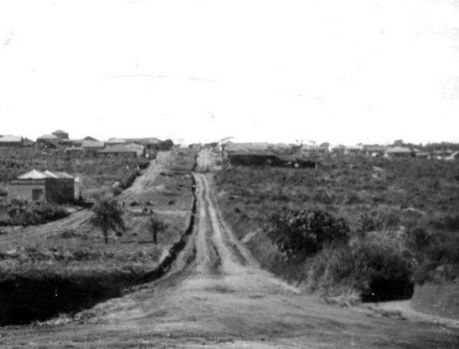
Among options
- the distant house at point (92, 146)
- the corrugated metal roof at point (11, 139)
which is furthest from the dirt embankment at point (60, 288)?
the corrugated metal roof at point (11, 139)

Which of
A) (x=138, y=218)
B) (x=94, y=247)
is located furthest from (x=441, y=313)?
(x=138, y=218)

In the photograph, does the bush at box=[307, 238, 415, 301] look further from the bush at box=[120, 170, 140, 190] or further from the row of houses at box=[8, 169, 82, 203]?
the bush at box=[120, 170, 140, 190]

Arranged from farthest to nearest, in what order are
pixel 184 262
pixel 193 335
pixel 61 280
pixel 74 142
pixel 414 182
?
pixel 74 142, pixel 414 182, pixel 184 262, pixel 61 280, pixel 193 335

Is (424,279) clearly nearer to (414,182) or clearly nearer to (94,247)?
(94,247)

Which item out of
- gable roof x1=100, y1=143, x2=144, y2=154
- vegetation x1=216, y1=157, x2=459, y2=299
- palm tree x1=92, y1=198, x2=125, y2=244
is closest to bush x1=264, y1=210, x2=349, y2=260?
vegetation x1=216, y1=157, x2=459, y2=299

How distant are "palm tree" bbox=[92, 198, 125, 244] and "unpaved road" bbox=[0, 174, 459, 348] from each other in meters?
12.2

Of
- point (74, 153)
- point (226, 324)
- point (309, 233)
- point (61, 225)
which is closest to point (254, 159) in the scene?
point (74, 153)

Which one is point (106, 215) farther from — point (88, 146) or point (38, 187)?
point (88, 146)

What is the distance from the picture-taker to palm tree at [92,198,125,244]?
40.2m

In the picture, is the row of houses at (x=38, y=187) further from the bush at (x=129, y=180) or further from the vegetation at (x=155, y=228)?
the vegetation at (x=155, y=228)

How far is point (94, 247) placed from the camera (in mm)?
35688

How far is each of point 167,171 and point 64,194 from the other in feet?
103

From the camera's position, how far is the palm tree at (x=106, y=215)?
40.2 metres

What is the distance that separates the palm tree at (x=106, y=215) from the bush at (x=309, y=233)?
13478 mm
